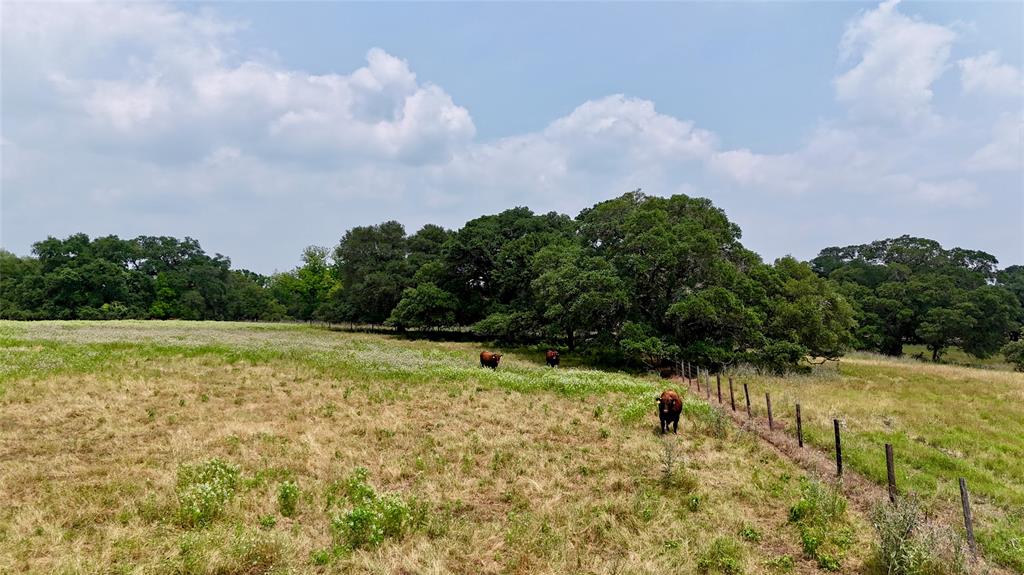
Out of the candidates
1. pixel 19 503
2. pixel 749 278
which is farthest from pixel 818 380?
pixel 19 503

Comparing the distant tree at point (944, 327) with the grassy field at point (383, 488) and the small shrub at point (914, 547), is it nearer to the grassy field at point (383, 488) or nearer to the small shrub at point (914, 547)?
the grassy field at point (383, 488)

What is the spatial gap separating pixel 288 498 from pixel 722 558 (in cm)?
751

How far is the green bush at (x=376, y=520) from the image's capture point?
25.0ft

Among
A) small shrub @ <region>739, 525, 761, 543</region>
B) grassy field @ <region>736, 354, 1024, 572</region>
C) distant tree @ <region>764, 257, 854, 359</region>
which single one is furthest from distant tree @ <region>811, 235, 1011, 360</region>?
small shrub @ <region>739, 525, 761, 543</region>

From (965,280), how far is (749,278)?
6110cm

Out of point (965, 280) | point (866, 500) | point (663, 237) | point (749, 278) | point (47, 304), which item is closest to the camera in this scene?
point (866, 500)

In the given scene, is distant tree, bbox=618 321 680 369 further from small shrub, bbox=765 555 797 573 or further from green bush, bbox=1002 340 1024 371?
green bush, bbox=1002 340 1024 371

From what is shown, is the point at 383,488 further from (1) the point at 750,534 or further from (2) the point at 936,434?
(2) the point at 936,434

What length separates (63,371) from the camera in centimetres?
1989

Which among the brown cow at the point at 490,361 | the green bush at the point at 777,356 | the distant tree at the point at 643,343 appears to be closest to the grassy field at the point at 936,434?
the green bush at the point at 777,356

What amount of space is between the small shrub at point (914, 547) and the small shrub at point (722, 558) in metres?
1.98

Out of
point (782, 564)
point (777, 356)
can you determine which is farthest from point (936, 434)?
point (777, 356)

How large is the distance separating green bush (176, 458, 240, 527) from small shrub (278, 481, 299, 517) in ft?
2.79

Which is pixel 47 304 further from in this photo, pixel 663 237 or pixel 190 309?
pixel 663 237
